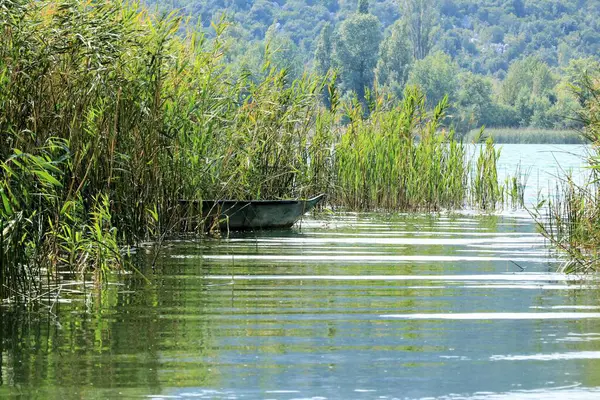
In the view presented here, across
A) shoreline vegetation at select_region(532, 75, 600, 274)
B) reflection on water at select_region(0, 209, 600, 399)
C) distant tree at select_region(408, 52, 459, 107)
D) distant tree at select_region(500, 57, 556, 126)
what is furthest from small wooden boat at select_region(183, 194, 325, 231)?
distant tree at select_region(408, 52, 459, 107)

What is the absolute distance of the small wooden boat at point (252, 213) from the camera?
40.4 feet

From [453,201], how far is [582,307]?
34.6 ft

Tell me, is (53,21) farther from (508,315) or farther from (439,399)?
(439,399)

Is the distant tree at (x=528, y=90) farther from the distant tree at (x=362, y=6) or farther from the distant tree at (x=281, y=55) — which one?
the distant tree at (x=281, y=55)

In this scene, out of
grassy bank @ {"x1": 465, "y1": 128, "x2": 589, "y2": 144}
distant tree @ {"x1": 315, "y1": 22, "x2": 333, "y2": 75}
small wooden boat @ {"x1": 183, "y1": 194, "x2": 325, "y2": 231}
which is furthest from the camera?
distant tree @ {"x1": 315, "y1": 22, "x2": 333, "y2": 75}

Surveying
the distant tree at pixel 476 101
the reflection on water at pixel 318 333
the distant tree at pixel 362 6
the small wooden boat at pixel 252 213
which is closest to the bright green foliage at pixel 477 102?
the distant tree at pixel 476 101

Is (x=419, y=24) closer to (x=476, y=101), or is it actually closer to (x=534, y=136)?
(x=476, y=101)

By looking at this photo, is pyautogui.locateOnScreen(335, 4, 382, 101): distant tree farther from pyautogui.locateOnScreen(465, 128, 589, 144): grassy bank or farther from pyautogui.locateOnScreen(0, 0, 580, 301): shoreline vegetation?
pyautogui.locateOnScreen(0, 0, 580, 301): shoreline vegetation

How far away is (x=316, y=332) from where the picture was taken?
19.9 feet

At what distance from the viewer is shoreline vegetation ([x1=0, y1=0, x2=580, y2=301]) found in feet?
25.7

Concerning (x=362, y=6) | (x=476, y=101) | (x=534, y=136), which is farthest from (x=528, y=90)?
(x=534, y=136)

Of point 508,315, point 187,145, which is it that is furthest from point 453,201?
point 508,315

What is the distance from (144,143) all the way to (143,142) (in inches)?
0.8

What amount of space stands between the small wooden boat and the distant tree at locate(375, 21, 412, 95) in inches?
3347
